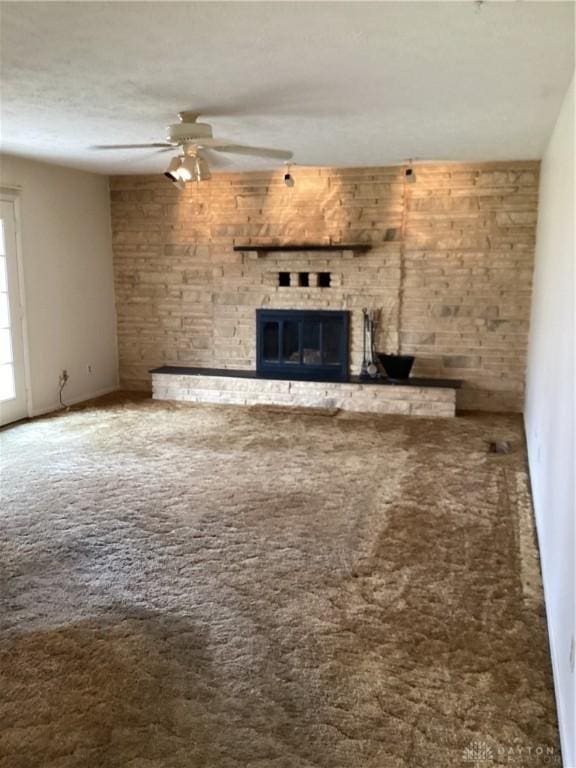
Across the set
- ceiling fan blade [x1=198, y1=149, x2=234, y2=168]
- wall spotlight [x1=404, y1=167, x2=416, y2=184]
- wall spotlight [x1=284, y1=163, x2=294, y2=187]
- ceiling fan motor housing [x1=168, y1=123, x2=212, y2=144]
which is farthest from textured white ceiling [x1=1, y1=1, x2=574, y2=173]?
wall spotlight [x1=284, y1=163, x2=294, y2=187]

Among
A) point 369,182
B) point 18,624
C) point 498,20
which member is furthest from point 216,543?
point 369,182

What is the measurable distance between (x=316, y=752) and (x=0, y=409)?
15.7ft

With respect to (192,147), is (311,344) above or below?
below

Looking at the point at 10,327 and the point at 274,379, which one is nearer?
the point at 10,327

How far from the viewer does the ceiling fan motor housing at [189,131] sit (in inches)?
147

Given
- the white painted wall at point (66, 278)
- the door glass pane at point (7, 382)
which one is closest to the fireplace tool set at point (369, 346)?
the white painted wall at point (66, 278)

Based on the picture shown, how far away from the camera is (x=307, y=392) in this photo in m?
6.54

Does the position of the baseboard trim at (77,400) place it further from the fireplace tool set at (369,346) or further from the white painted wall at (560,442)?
the white painted wall at (560,442)

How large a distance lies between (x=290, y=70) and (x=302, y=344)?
13.1ft

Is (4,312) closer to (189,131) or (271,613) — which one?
(189,131)

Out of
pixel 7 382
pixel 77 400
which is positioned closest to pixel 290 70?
pixel 7 382

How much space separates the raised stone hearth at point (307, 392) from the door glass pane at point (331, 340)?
1.22ft

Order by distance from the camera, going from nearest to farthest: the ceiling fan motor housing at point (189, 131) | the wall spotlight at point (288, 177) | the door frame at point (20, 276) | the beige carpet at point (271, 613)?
the beige carpet at point (271, 613) < the ceiling fan motor housing at point (189, 131) < the door frame at point (20, 276) < the wall spotlight at point (288, 177)

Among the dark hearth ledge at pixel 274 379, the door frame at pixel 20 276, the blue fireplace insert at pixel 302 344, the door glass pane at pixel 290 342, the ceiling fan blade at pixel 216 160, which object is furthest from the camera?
the door glass pane at pixel 290 342
